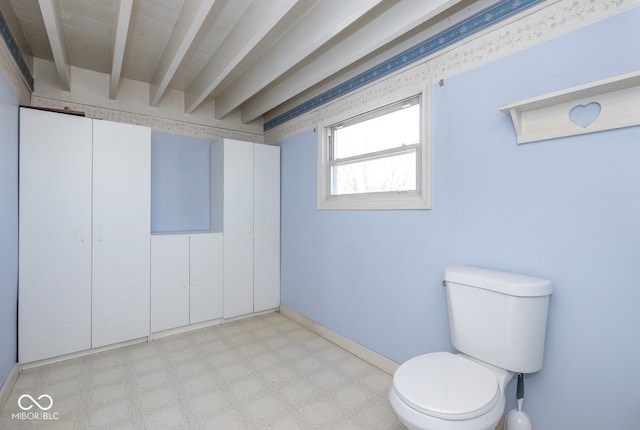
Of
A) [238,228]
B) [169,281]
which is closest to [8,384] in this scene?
[169,281]

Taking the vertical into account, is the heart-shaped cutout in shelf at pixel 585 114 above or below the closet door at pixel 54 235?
above

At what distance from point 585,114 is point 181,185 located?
3171 mm

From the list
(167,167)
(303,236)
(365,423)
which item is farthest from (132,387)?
(167,167)

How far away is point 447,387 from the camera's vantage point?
1.20 meters

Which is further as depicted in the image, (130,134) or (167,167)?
(167,167)

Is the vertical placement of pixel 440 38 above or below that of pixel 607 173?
above

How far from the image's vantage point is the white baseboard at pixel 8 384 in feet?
5.65

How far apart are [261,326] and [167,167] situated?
6.10 feet

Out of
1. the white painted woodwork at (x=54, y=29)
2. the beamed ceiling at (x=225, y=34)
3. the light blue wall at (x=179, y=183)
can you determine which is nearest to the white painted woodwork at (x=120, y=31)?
the beamed ceiling at (x=225, y=34)

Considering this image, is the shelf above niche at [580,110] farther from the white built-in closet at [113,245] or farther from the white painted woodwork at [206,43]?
the white built-in closet at [113,245]

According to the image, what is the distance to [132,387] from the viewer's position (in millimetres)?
1927

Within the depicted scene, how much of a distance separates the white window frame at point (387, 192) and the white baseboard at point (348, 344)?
42.5 inches

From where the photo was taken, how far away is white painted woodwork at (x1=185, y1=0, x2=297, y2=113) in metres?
1.66

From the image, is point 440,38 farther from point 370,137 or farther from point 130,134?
point 130,134
